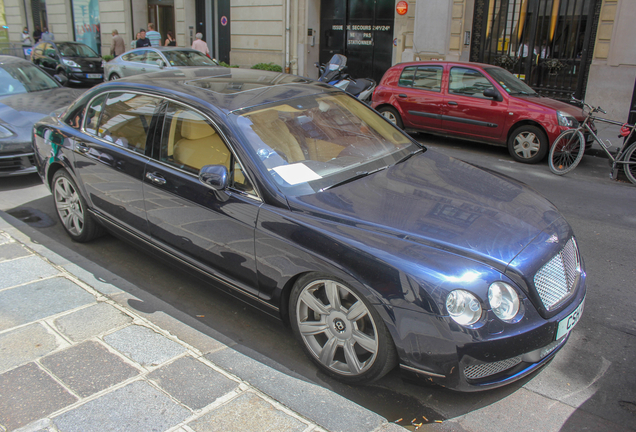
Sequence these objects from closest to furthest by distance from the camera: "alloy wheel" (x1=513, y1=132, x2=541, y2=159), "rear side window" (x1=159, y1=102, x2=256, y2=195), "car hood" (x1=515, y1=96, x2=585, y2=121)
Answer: "rear side window" (x1=159, y1=102, x2=256, y2=195)
"car hood" (x1=515, y1=96, x2=585, y2=121)
"alloy wheel" (x1=513, y1=132, x2=541, y2=159)

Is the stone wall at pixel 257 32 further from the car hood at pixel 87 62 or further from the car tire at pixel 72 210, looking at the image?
the car tire at pixel 72 210

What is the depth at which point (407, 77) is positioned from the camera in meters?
9.75

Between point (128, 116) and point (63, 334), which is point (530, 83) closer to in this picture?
point (128, 116)

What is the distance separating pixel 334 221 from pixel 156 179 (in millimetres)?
1546

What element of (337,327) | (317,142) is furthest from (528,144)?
(337,327)

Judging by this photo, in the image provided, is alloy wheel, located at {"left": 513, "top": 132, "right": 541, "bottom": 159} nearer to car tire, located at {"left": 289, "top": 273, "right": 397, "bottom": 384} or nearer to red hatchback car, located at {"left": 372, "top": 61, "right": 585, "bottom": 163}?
red hatchback car, located at {"left": 372, "top": 61, "right": 585, "bottom": 163}

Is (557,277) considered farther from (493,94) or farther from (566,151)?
(493,94)

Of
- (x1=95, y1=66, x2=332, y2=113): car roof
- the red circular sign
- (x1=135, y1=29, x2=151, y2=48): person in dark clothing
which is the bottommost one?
(x1=95, y1=66, x2=332, y2=113): car roof

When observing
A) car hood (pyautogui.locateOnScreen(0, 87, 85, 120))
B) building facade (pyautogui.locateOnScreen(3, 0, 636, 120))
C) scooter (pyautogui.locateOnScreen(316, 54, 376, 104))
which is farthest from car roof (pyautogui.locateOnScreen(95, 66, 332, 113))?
scooter (pyautogui.locateOnScreen(316, 54, 376, 104))

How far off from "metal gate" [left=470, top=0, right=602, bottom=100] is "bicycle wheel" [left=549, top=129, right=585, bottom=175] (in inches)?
240

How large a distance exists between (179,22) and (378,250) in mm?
21916

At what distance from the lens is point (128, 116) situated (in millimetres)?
4082

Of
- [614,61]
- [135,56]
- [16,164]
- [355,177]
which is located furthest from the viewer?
[135,56]

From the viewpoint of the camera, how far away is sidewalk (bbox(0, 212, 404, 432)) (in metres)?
2.53
